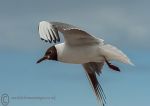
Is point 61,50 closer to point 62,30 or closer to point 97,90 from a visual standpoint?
point 62,30

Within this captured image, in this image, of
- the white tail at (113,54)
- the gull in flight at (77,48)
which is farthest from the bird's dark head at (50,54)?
the white tail at (113,54)

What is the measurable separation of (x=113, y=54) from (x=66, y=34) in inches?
36.0

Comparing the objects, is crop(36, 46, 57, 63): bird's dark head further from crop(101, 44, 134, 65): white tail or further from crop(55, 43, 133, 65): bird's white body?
crop(101, 44, 134, 65): white tail

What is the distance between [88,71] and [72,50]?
171 centimetres

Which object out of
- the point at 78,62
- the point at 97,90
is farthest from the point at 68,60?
the point at 97,90

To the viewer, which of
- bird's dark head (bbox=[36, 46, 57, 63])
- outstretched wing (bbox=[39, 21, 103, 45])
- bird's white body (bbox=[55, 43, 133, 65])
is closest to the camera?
outstretched wing (bbox=[39, 21, 103, 45])

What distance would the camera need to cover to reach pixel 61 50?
12617 millimetres

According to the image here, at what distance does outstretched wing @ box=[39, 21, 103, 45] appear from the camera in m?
11.4

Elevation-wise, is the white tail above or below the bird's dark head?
above

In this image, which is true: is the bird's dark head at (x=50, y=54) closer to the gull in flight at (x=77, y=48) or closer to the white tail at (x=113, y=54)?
the gull in flight at (x=77, y=48)

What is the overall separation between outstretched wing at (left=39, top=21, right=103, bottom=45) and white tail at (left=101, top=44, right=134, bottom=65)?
0.77 ft

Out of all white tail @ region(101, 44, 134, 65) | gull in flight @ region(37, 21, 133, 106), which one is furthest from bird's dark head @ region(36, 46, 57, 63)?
white tail @ region(101, 44, 134, 65)

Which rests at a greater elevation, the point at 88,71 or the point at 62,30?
the point at 62,30

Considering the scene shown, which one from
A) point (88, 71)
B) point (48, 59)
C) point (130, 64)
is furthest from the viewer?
point (88, 71)
